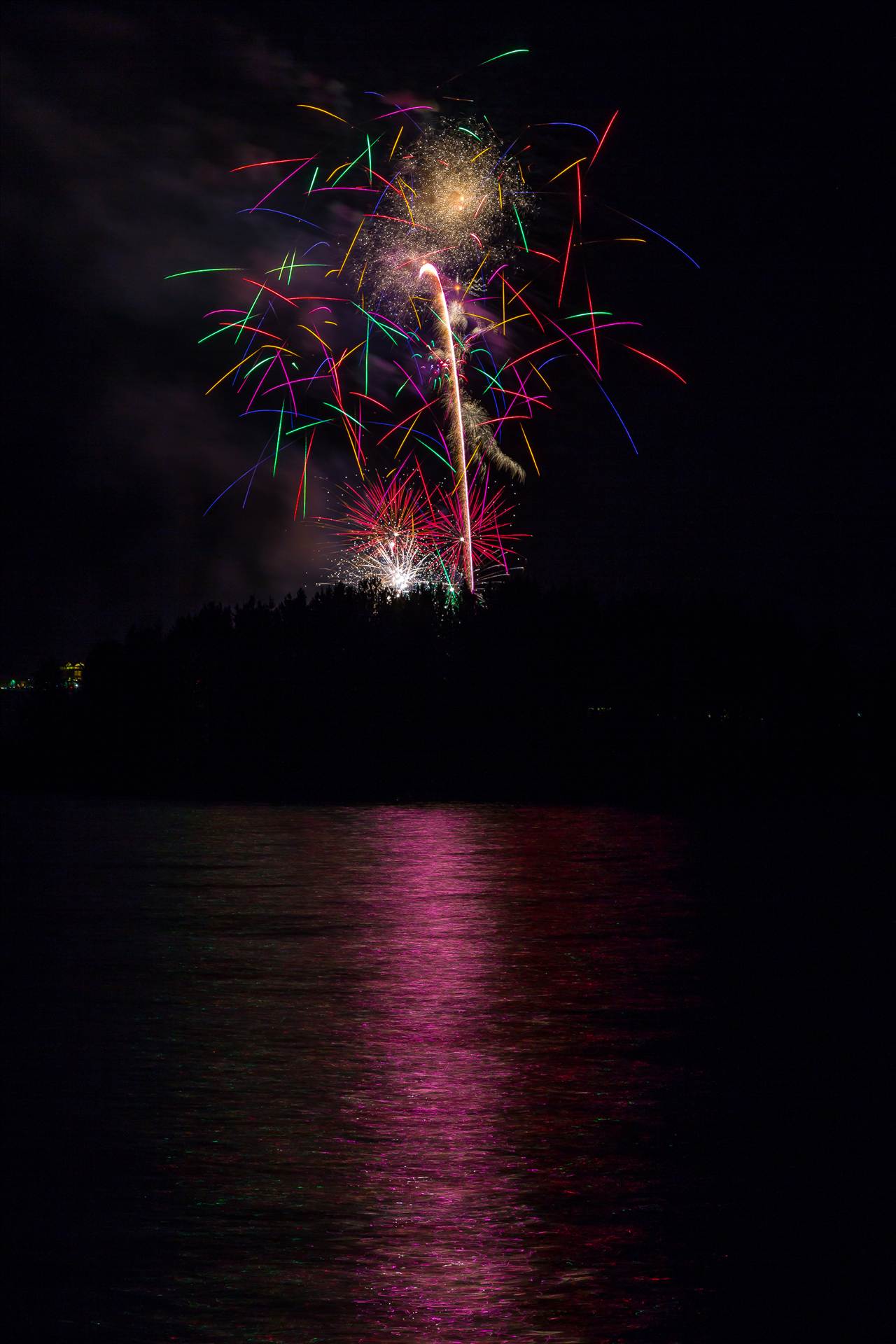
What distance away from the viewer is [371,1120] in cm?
658

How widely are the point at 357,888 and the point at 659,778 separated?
17.9 meters

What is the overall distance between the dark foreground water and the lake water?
17 mm

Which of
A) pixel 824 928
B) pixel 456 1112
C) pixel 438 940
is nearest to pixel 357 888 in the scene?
pixel 438 940

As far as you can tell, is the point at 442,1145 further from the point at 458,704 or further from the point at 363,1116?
the point at 458,704

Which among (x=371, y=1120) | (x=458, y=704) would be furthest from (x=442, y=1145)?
(x=458, y=704)

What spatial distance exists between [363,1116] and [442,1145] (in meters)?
0.53

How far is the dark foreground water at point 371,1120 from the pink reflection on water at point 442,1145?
16 millimetres

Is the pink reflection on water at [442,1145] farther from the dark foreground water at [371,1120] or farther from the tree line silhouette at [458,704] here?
the tree line silhouette at [458,704]

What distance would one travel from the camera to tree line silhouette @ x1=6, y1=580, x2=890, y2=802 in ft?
105

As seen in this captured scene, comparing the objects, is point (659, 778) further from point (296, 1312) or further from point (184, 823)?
point (296, 1312)

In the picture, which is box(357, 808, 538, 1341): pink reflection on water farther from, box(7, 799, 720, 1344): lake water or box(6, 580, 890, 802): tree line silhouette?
box(6, 580, 890, 802): tree line silhouette

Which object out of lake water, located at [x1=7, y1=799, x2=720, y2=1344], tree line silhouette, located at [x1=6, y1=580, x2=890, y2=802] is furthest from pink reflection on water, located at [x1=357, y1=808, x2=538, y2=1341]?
tree line silhouette, located at [x1=6, y1=580, x2=890, y2=802]

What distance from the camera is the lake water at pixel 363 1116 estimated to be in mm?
4555

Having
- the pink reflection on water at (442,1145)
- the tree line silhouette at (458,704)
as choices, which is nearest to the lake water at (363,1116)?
the pink reflection on water at (442,1145)
